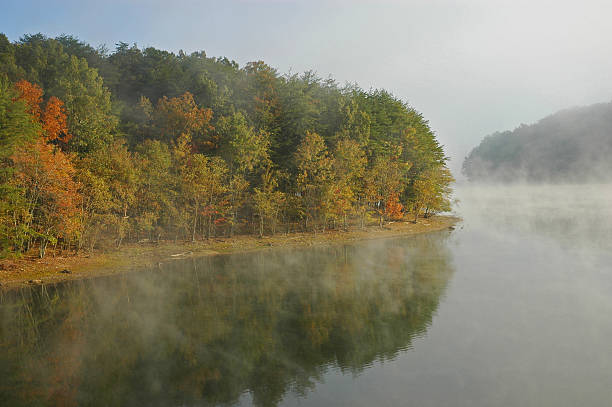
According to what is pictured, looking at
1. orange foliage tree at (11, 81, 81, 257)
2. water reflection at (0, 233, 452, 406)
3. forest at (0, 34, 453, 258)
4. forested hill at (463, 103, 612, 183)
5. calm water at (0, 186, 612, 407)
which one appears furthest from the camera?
forested hill at (463, 103, 612, 183)

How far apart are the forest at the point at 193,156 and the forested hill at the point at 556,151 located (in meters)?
104

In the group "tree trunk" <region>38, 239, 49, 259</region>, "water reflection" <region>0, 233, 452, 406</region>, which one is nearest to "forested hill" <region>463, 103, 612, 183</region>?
"water reflection" <region>0, 233, 452, 406</region>

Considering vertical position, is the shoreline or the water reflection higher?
the shoreline

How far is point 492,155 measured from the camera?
17750 cm

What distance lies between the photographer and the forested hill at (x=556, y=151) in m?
131

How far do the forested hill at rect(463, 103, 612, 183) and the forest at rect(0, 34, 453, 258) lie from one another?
10383 centimetres

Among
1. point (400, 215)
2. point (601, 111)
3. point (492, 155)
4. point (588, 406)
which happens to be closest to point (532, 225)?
point (400, 215)

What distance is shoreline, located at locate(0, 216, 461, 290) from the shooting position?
2234cm

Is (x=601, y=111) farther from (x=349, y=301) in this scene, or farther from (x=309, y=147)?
(x=349, y=301)

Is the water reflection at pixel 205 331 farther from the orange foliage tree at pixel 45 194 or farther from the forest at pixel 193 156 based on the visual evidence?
the forest at pixel 193 156

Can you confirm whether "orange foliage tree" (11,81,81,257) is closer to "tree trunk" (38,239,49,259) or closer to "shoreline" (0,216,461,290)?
"tree trunk" (38,239,49,259)

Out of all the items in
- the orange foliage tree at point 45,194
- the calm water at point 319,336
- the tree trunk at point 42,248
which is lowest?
the calm water at point 319,336

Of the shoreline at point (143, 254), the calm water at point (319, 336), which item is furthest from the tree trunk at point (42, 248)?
the calm water at point (319, 336)

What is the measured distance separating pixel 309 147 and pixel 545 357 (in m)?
27.6
